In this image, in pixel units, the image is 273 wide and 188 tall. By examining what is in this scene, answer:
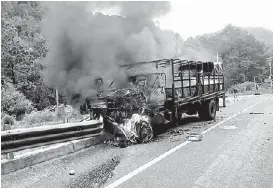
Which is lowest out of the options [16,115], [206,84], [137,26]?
[16,115]

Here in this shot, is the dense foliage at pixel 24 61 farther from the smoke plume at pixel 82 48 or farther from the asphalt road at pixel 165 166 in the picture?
the asphalt road at pixel 165 166

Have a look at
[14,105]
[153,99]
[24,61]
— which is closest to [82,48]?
[153,99]

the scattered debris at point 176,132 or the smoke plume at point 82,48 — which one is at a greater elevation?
the smoke plume at point 82,48

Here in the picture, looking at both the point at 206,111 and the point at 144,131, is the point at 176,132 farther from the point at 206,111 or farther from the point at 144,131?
the point at 206,111

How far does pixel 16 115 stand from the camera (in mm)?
20578

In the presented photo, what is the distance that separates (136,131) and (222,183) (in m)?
3.28

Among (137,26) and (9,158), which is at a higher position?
(137,26)

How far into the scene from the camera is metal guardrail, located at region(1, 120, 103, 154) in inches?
198

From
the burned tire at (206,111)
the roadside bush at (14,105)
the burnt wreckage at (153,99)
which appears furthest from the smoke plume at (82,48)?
the roadside bush at (14,105)

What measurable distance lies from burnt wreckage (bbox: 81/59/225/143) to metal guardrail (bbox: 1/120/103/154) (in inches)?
21.4

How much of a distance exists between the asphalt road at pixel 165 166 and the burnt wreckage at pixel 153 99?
633mm

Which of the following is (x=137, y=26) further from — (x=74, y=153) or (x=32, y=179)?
(x=32, y=179)

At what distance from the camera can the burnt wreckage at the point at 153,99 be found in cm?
739

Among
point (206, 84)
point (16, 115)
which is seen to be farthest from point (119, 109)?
point (16, 115)
